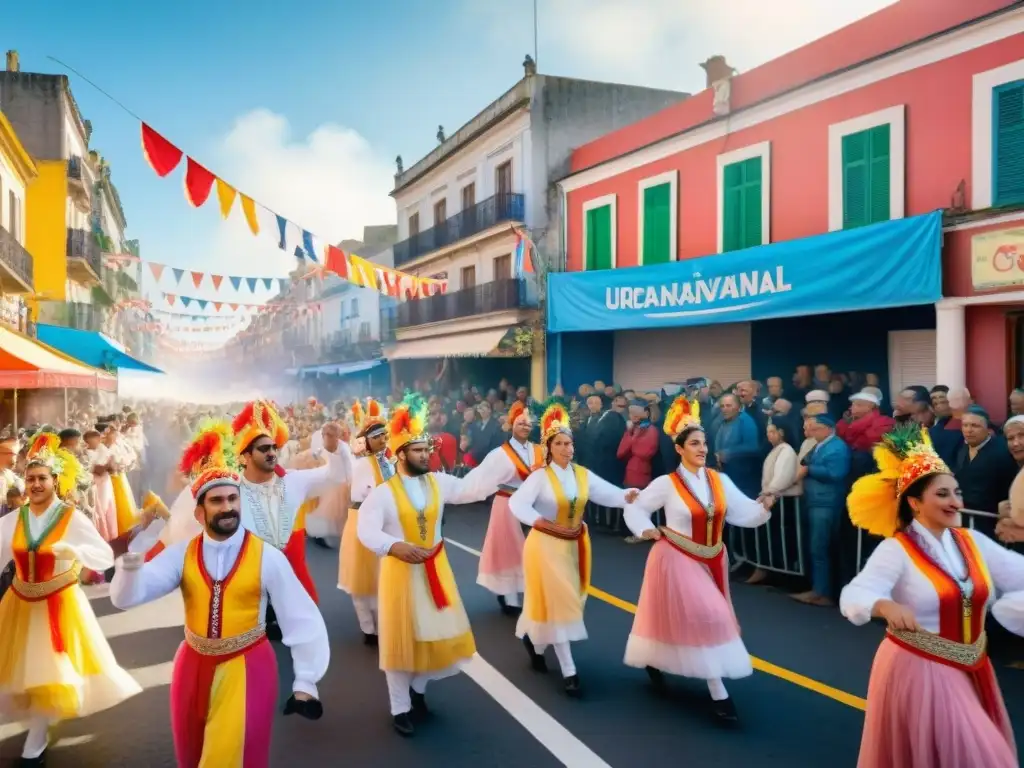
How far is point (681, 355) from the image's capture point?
1753 centimetres

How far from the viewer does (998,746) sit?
130 inches

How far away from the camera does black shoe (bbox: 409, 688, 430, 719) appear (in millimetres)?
5301

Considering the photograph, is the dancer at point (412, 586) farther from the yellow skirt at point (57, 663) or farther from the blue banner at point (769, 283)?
the blue banner at point (769, 283)

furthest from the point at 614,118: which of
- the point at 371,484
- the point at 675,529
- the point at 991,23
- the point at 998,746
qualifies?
the point at 998,746

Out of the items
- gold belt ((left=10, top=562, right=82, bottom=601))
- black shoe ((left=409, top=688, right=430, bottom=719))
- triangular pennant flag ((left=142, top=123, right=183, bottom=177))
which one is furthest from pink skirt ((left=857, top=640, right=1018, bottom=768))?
triangular pennant flag ((left=142, top=123, right=183, bottom=177))

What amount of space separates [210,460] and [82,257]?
2530cm

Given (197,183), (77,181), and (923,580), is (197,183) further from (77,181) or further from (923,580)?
(77,181)

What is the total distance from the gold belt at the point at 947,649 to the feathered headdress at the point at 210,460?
2.97 metres

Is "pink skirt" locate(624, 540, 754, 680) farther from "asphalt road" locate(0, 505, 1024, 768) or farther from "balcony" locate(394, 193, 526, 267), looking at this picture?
"balcony" locate(394, 193, 526, 267)

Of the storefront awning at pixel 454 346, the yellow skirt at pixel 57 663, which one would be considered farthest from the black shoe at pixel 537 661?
the storefront awning at pixel 454 346

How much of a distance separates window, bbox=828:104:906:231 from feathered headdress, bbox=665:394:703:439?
8010 millimetres

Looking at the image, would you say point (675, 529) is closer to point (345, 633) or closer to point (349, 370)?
point (345, 633)

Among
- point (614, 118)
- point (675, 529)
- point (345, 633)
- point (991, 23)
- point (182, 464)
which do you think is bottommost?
point (345, 633)

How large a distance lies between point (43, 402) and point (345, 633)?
21.7 metres
